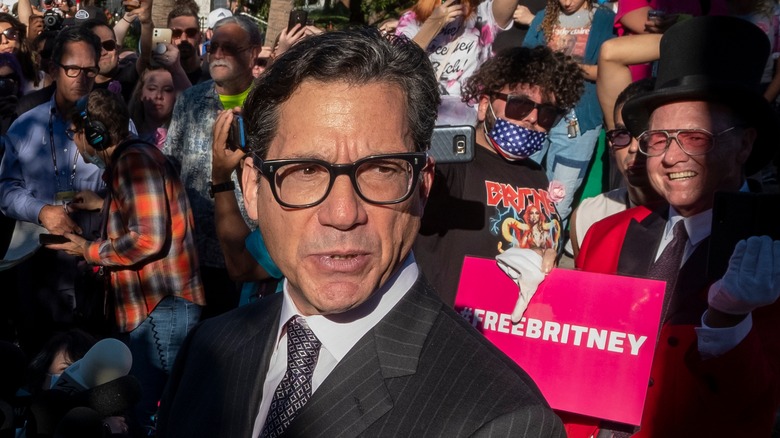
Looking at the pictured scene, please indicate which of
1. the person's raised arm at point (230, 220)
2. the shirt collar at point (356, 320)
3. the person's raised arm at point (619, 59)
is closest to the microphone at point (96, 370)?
the shirt collar at point (356, 320)

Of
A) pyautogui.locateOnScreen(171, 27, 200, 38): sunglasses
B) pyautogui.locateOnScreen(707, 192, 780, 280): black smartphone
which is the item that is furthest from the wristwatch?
pyautogui.locateOnScreen(171, 27, 200, 38): sunglasses

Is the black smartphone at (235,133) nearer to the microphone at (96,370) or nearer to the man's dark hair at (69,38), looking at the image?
the microphone at (96,370)

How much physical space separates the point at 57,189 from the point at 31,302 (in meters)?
0.82

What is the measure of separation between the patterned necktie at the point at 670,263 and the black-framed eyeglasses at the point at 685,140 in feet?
0.78

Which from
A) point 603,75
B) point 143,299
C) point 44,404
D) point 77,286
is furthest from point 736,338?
point 77,286

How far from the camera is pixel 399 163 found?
186 cm

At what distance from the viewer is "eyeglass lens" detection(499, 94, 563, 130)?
4.16 meters

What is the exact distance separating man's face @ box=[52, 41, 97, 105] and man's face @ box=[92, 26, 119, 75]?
1.77m

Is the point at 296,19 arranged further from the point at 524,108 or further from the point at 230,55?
the point at 524,108

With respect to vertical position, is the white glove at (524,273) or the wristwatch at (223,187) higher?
the white glove at (524,273)

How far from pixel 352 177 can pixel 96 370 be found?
2.66ft

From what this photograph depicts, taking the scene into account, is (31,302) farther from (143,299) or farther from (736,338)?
(736,338)

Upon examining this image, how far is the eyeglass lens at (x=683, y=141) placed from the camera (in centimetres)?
270

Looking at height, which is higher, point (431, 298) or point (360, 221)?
point (360, 221)
